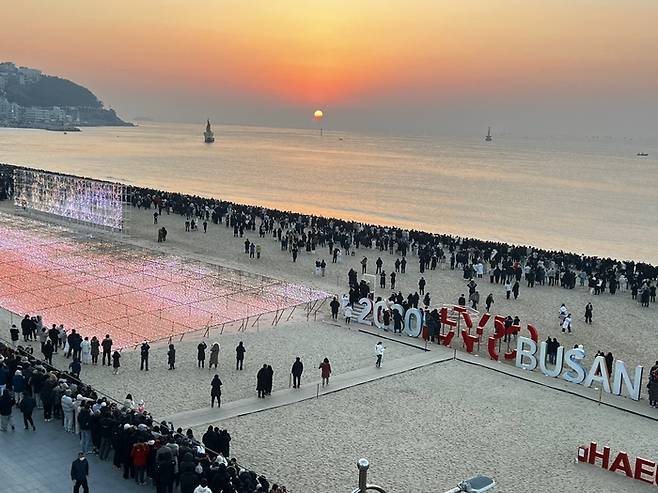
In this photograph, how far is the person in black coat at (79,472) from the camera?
11.6 metres

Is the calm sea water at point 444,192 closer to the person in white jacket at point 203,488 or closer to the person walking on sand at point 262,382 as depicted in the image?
the person walking on sand at point 262,382

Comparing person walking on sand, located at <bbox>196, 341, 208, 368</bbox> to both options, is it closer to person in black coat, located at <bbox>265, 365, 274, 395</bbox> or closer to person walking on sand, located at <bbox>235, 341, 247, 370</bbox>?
person walking on sand, located at <bbox>235, 341, 247, 370</bbox>

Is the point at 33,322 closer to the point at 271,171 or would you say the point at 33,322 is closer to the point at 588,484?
the point at 588,484

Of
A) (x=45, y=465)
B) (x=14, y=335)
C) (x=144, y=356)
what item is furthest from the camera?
(x=14, y=335)

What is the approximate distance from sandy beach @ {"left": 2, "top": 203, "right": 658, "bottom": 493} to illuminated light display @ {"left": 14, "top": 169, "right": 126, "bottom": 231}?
66.2 ft

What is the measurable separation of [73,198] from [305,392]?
30.3 meters

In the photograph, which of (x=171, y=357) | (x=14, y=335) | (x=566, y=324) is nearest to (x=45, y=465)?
(x=171, y=357)

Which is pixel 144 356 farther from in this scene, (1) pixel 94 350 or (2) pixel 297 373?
(2) pixel 297 373

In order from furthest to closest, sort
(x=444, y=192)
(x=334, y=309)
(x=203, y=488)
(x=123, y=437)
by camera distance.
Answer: (x=444, y=192), (x=334, y=309), (x=123, y=437), (x=203, y=488)

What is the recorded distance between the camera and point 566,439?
54.9 ft

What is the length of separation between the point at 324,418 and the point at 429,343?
7460 mm

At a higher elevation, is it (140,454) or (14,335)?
(140,454)

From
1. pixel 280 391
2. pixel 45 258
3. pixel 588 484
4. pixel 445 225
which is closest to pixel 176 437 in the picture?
pixel 280 391

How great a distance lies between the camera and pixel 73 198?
44188 mm
